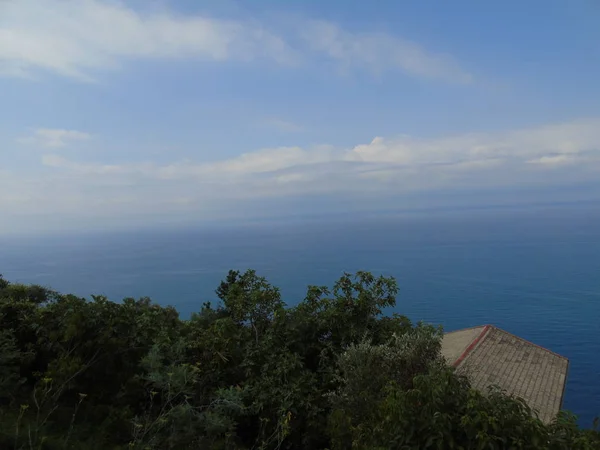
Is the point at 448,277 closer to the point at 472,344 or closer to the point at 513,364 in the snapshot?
the point at 472,344

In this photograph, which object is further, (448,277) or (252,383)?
(448,277)

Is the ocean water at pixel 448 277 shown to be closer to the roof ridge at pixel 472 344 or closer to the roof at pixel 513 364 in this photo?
the roof at pixel 513 364

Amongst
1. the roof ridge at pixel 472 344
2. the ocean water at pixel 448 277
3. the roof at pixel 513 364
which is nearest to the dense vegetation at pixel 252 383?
the roof at pixel 513 364

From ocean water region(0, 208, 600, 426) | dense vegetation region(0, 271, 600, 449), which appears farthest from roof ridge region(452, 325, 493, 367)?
dense vegetation region(0, 271, 600, 449)

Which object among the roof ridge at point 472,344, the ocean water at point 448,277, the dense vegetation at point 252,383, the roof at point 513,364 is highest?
the dense vegetation at point 252,383

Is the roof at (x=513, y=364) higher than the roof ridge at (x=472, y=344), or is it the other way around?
the roof ridge at (x=472, y=344)

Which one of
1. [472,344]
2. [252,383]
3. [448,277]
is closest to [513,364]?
[472,344]

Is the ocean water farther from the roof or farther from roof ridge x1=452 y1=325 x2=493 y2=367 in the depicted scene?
roof ridge x1=452 y1=325 x2=493 y2=367
